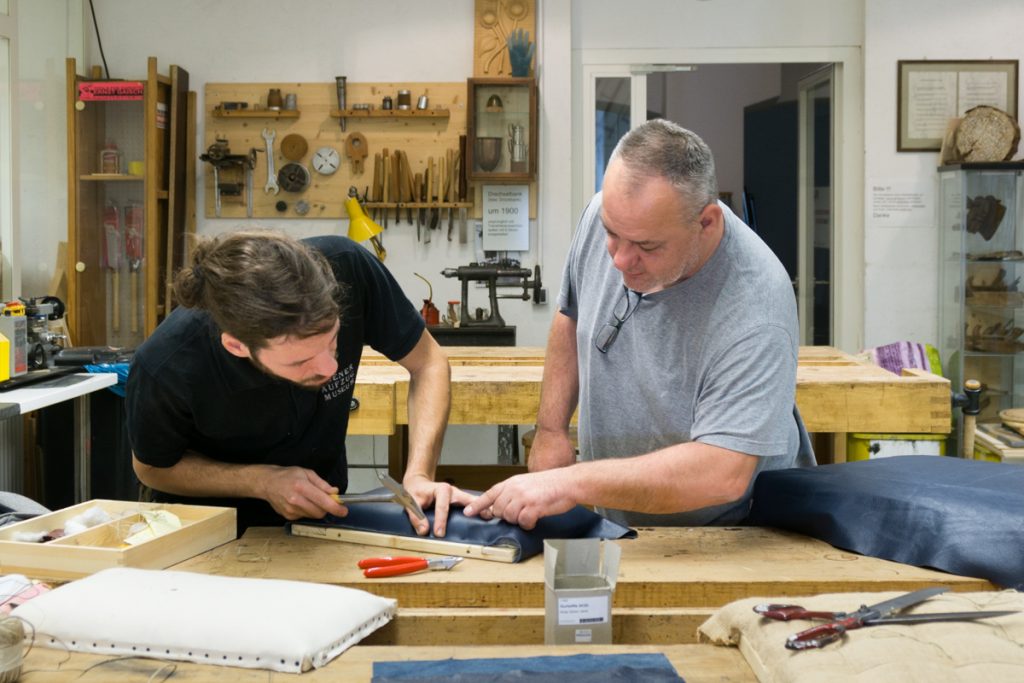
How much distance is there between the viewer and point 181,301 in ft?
6.07

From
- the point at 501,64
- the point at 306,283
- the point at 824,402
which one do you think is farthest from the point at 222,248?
the point at 501,64

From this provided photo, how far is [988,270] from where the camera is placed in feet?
19.5

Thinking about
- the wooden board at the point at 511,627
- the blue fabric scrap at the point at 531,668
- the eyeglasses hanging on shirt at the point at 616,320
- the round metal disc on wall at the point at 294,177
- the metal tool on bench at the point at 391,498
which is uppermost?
the round metal disc on wall at the point at 294,177

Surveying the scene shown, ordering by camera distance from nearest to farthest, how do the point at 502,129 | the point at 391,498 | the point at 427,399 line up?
the point at 391,498 → the point at 427,399 → the point at 502,129

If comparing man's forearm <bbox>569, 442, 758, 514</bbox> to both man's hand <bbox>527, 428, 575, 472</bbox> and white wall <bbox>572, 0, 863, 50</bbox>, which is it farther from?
white wall <bbox>572, 0, 863, 50</bbox>

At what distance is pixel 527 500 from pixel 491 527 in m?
0.08

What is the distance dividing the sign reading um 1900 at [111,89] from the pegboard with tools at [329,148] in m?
0.47

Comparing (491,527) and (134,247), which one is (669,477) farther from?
(134,247)

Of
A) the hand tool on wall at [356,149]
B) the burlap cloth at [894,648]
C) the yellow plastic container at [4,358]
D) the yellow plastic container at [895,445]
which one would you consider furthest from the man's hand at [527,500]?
the hand tool on wall at [356,149]

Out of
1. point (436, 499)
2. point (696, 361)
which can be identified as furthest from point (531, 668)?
point (696, 361)

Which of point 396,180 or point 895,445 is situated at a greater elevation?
point 396,180

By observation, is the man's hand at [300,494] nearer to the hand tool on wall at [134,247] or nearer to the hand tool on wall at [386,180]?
the hand tool on wall at [386,180]

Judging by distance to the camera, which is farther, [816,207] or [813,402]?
[816,207]

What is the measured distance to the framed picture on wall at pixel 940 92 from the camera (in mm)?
6133
